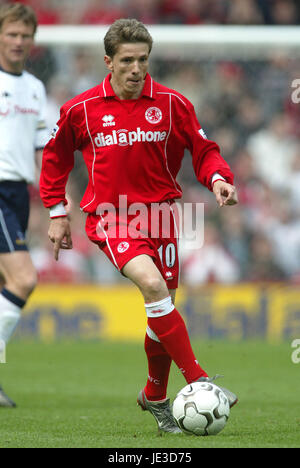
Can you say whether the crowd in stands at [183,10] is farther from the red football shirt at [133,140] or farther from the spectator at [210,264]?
the red football shirt at [133,140]

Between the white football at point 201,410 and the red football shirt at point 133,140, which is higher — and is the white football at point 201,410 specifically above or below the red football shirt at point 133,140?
below

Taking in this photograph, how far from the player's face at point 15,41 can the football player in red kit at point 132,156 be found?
1.68 meters

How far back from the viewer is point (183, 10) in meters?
13.5

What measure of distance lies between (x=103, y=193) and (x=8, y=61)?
6.94 feet

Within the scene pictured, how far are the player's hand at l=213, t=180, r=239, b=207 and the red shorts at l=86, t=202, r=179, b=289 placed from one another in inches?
16.5

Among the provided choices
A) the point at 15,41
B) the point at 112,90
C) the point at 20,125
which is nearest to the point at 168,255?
the point at 112,90

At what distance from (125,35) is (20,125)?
197cm

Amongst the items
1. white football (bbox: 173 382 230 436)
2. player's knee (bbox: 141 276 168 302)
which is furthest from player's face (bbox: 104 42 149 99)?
white football (bbox: 173 382 230 436)

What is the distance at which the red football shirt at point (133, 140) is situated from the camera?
5.18 m

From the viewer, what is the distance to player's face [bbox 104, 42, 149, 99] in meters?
5.06

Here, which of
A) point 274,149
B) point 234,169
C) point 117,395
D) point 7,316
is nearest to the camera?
point 7,316

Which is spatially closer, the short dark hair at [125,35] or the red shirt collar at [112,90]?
the short dark hair at [125,35]

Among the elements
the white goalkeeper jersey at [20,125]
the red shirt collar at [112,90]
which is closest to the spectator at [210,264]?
the white goalkeeper jersey at [20,125]

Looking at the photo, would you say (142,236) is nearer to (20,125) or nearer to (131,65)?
(131,65)
